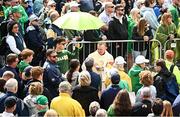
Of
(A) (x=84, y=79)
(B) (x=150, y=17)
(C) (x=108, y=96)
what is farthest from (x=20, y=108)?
(B) (x=150, y=17)

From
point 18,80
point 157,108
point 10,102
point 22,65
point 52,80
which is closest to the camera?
point 157,108

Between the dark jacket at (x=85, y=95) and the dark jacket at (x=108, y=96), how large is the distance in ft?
0.47

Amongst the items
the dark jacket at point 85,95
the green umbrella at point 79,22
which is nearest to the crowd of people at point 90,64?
the dark jacket at point 85,95

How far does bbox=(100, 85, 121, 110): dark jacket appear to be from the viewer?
49.1 feet

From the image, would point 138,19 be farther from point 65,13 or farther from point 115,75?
point 115,75

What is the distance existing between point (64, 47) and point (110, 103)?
3492mm

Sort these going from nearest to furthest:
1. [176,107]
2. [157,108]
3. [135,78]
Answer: [157,108]
[176,107]
[135,78]

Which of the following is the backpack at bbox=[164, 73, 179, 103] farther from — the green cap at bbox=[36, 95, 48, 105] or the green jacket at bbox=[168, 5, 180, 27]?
the green jacket at bbox=[168, 5, 180, 27]

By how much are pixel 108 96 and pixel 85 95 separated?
1.47 feet

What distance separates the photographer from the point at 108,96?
49.1ft

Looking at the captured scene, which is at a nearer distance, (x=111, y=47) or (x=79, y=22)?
(x=79, y=22)

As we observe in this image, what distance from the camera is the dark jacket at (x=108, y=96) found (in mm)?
14969

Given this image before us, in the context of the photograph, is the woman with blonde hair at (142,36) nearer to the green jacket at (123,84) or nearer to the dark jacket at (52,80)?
the green jacket at (123,84)

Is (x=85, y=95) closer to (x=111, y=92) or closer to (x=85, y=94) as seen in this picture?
(x=85, y=94)
